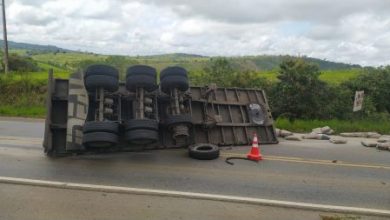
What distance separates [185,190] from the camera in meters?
7.08

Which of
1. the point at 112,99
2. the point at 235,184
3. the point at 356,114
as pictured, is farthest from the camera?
the point at 356,114

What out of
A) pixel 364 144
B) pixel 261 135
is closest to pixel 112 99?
pixel 261 135

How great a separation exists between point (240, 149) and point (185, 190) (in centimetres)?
374

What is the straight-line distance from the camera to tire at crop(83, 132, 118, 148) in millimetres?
8469

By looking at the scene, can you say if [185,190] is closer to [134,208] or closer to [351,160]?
[134,208]

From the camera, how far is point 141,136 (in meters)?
8.81

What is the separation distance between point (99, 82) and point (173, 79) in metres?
1.69

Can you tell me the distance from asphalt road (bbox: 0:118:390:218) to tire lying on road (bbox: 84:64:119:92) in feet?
4.73

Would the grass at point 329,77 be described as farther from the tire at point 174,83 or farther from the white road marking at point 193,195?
the white road marking at point 193,195

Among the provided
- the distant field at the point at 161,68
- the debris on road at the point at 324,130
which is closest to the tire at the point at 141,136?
the distant field at the point at 161,68

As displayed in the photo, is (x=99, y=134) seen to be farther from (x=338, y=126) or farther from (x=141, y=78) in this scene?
(x=338, y=126)

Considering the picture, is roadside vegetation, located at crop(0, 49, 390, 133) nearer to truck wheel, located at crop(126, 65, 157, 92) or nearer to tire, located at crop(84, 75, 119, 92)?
truck wheel, located at crop(126, 65, 157, 92)

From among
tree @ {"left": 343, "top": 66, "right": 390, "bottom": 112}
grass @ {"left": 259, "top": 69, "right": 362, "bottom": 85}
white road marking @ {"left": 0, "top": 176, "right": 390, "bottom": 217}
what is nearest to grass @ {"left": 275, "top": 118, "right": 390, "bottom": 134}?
grass @ {"left": 259, "top": 69, "right": 362, "bottom": 85}

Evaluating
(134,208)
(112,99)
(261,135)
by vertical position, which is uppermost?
(112,99)
